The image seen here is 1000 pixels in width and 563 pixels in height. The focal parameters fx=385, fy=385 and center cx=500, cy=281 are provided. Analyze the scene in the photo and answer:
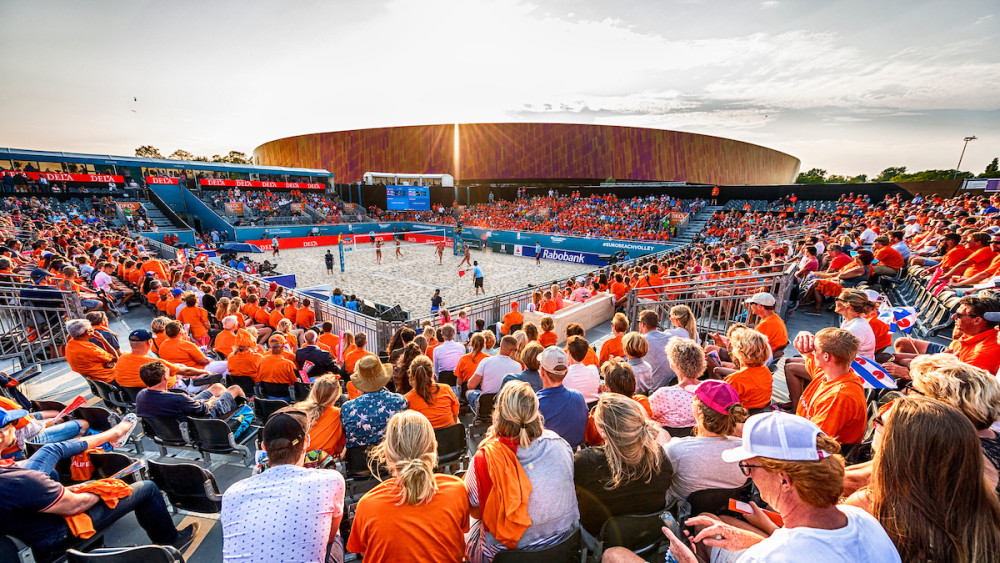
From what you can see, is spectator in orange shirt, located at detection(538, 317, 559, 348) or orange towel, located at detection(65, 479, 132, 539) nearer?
orange towel, located at detection(65, 479, 132, 539)

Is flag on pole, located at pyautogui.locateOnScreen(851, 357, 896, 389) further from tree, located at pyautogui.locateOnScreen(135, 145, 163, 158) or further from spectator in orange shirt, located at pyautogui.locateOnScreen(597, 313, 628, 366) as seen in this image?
tree, located at pyautogui.locateOnScreen(135, 145, 163, 158)

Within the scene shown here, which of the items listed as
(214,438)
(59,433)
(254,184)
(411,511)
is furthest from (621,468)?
(254,184)

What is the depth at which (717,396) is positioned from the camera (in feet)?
8.41

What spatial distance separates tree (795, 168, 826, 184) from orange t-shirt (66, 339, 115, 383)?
333 ft

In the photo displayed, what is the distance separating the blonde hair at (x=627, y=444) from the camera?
2.38 m

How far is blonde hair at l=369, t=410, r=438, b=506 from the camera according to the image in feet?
6.83

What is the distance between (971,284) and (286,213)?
46.9m

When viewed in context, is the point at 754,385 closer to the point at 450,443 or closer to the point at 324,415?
the point at 450,443

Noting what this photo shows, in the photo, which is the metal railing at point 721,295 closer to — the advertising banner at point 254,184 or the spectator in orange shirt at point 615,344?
the spectator in orange shirt at point 615,344

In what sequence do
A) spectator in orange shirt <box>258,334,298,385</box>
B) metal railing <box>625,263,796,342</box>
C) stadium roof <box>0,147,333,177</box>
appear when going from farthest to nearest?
1. stadium roof <box>0,147,333,177</box>
2. metal railing <box>625,263,796,342</box>
3. spectator in orange shirt <box>258,334,298,385</box>

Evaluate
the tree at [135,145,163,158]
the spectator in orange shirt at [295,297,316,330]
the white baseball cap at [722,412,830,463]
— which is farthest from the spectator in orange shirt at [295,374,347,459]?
the tree at [135,145,163,158]

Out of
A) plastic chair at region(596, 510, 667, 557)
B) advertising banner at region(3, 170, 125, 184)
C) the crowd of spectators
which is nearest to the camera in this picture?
the crowd of spectators

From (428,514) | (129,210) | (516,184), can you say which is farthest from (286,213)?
(428,514)

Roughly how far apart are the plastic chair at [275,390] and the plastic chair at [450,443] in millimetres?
2854
